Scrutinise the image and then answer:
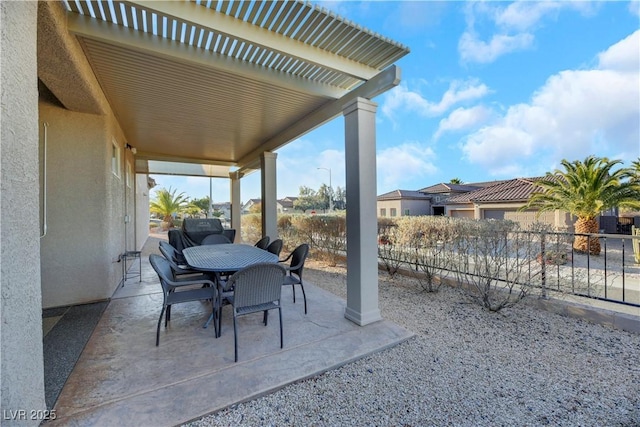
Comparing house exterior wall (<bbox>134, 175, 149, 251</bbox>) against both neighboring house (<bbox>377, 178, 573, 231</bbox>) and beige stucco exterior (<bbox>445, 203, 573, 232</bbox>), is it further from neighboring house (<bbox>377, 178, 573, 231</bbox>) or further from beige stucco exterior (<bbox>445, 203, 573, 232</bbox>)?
beige stucco exterior (<bbox>445, 203, 573, 232</bbox>)

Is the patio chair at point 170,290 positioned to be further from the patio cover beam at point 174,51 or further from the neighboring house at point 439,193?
the neighboring house at point 439,193

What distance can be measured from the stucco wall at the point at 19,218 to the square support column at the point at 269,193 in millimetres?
5006

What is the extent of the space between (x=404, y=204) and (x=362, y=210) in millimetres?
19988

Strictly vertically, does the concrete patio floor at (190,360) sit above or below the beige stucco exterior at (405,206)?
below

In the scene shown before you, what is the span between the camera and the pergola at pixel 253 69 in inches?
101

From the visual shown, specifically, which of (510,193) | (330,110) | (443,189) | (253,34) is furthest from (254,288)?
(443,189)

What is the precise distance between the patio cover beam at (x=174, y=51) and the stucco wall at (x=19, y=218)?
1007mm

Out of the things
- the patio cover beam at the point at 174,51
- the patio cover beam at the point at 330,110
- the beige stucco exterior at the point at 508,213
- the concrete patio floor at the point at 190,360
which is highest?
the patio cover beam at the point at 174,51

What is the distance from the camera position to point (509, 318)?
345 cm

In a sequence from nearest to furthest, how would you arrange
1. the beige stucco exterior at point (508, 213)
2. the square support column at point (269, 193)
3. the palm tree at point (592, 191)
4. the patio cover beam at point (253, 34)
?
the patio cover beam at point (253, 34) → the square support column at point (269, 193) → the palm tree at point (592, 191) → the beige stucco exterior at point (508, 213)

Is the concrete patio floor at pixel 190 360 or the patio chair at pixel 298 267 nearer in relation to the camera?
the concrete patio floor at pixel 190 360

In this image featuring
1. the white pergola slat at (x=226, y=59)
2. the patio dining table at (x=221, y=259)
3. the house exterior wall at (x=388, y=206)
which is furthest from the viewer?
the house exterior wall at (x=388, y=206)

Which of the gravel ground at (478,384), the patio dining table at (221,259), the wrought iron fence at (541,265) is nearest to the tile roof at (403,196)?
the wrought iron fence at (541,265)

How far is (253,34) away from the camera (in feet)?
9.04
